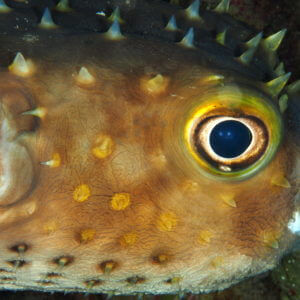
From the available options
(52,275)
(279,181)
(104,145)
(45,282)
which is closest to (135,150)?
(104,145)

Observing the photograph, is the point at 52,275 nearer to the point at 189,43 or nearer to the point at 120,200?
the point at 120,200

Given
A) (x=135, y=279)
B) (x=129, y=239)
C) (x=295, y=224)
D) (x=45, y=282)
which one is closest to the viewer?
(x=129, y=239)

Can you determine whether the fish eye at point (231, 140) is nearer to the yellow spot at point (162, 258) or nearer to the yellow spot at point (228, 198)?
the yellow spot at point (228, 198)

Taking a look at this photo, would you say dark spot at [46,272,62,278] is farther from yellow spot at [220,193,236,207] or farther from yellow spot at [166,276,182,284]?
yellow spot at [220,193,236,207]

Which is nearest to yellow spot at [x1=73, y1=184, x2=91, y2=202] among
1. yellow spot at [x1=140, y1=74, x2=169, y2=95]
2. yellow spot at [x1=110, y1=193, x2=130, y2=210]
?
yellow spot at [x1=110, y1=193, x2=130, y2=210]

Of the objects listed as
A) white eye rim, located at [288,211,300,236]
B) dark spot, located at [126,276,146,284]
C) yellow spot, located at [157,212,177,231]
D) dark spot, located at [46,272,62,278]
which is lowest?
dark spot, located at [46,272,62,278]

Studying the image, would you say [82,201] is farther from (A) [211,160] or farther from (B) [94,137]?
(A) [211,160]

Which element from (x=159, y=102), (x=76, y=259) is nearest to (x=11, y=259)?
(x=76, y=259)
